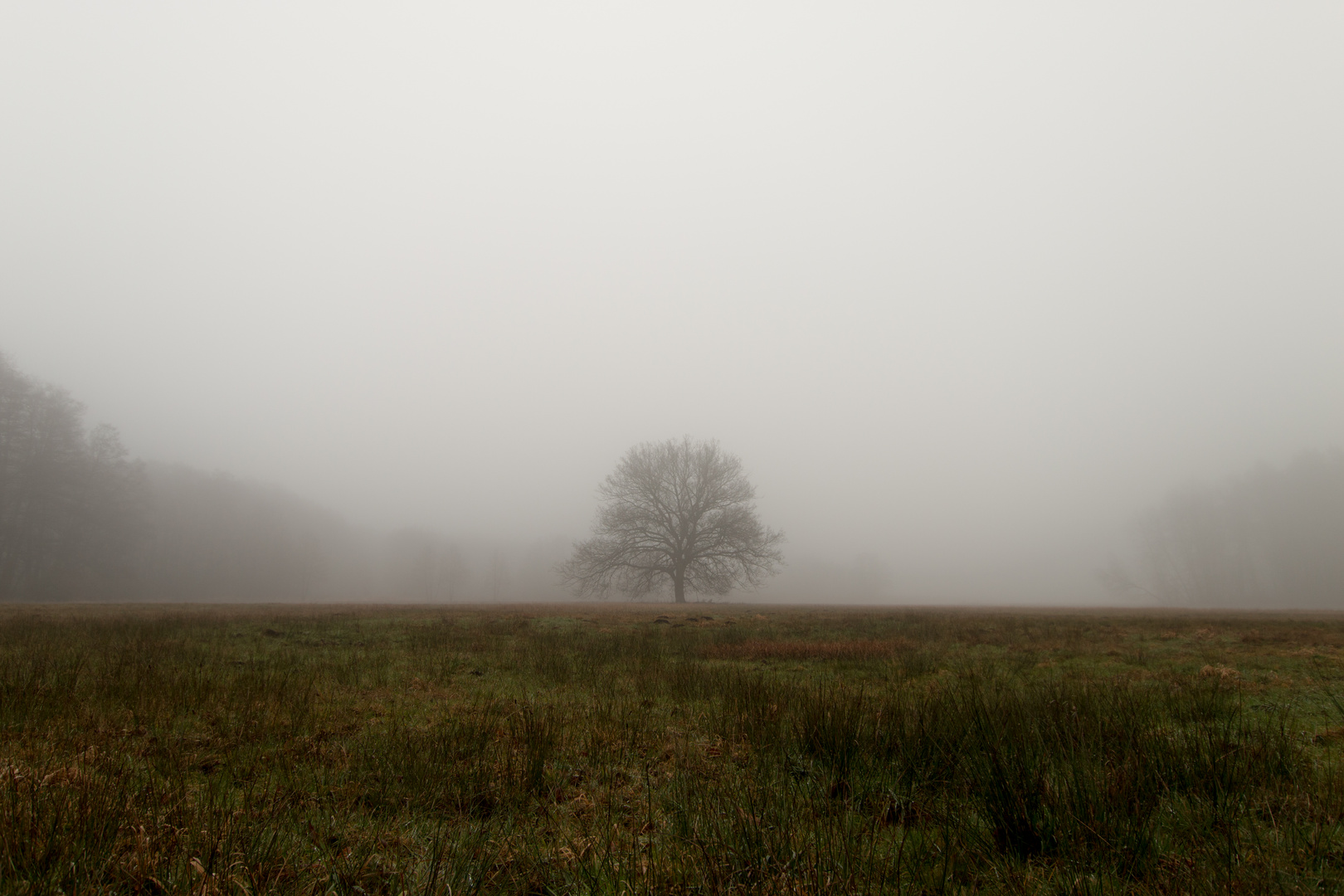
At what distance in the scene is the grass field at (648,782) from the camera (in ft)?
8.29

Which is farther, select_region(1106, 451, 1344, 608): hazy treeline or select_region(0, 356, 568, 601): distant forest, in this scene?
select_region(1106, 451, 1344, 608): hazy treeline

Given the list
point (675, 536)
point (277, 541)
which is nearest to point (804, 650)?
point (675, 536)

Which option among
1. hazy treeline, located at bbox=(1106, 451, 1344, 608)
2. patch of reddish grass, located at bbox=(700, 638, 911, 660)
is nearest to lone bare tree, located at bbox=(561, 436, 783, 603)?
patch of reddish grass, located at bbox=(700, 638, 911, 660)

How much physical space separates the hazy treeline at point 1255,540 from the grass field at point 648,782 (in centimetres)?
6681

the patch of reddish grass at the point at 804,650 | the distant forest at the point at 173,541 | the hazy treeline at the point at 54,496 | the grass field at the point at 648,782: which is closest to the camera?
the grass field at the point at 648,782

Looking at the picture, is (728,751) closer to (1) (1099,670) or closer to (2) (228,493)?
(1) (1099,670)

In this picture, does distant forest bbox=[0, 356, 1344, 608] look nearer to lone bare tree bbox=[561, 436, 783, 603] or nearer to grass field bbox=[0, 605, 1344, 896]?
lone bare tree bbox=[561, 436, 783, 603]

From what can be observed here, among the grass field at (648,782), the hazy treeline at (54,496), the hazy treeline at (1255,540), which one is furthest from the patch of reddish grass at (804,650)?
Result: the hazy treeline at (1255,540)

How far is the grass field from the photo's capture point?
2527 millimetres

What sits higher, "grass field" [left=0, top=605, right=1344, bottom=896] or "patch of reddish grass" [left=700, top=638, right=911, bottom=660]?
"grass field" [left=0, top=605, right=1344, bottom=896]

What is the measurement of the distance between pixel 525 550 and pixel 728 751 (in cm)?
10349

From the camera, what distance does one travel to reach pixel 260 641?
478 inches

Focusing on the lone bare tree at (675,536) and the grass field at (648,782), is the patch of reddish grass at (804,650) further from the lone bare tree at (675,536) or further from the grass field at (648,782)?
the lone bare tree at (675,536)

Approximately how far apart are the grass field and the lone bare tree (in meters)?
29.4
